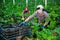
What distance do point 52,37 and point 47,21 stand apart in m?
1.20

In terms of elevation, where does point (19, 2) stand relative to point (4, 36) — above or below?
below

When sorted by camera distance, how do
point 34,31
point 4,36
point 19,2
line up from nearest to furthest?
point 4,36, point 34,31, point 19,2

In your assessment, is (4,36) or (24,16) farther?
(24,16)

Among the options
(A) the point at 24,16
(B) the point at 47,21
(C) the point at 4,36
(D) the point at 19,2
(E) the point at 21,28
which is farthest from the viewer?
(D) the point at 19,2

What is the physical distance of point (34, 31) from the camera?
629cm

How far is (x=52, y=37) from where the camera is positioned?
557 cm

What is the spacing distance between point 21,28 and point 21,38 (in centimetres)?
25

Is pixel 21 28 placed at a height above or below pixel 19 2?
above

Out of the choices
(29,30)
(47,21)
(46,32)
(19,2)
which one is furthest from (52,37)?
(19,2)

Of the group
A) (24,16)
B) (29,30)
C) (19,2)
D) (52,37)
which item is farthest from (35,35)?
(19,2)

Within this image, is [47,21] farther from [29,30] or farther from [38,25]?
[29,30]

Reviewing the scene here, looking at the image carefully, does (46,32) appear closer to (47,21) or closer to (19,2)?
(47,21)

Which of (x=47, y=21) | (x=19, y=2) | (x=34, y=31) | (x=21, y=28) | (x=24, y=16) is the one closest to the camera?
(x=21, y=28)

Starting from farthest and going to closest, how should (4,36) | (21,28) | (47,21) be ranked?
(47,21)
(21,28)
(4,36)
